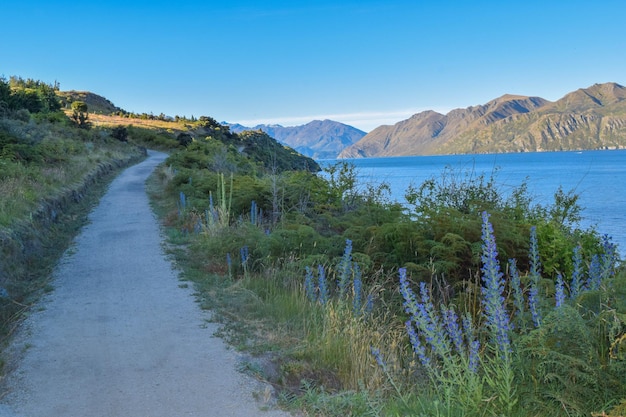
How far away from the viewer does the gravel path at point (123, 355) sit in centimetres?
418

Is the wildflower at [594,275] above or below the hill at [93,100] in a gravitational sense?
below

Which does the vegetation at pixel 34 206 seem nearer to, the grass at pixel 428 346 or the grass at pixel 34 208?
the grass at pixel 34 208

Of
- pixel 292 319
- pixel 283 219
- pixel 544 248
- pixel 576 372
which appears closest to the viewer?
pixel 576 372

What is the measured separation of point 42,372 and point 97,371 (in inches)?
19.7

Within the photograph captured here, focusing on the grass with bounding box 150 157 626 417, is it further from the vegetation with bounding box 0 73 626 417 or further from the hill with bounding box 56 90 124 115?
the hill with bounding box 56 90 124 115

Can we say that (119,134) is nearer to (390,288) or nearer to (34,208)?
(34,208)

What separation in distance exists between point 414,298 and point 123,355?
303 cm

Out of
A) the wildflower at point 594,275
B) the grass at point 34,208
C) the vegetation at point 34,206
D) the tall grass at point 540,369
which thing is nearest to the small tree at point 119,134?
the vegetation at point 34,206

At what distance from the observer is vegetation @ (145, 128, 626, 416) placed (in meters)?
3.48

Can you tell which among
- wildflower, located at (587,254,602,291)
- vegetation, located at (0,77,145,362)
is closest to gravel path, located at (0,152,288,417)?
vegetation, located at (0,77,145,362)

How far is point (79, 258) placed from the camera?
975 cm

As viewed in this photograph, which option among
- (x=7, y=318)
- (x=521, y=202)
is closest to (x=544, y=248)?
(x=521, y=202)

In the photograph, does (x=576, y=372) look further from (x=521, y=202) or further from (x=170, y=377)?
(x=521, y=202)

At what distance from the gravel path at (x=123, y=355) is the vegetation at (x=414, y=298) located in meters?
0.38
